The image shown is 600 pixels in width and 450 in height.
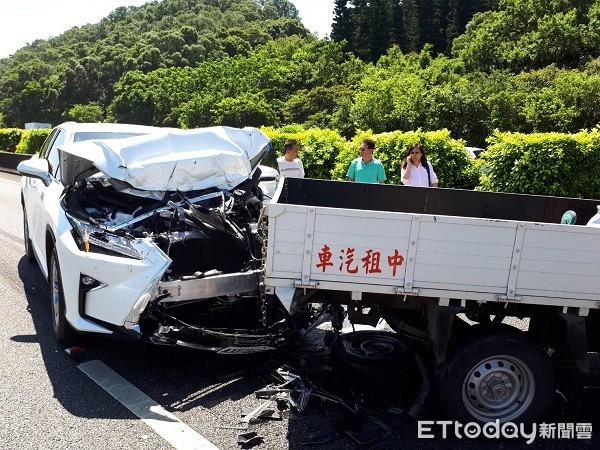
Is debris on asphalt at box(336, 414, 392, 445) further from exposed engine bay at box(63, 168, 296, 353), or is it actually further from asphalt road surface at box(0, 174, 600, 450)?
exposed engine bay at box(63, 168, 296, 353)

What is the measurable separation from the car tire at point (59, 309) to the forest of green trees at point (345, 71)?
65.1 feet

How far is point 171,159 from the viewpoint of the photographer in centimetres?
556

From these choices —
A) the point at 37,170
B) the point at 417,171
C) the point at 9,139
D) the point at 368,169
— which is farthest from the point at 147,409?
the point at 9,139

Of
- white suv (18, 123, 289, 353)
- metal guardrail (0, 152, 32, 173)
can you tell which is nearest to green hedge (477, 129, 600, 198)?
white suv (18, 123, 289, 353)

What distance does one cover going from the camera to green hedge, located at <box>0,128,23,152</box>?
37188 millimetres

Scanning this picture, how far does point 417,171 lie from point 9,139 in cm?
3612

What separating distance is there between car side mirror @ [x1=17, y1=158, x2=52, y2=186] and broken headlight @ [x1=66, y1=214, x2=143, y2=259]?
162 centimetres

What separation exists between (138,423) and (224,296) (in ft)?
4.02

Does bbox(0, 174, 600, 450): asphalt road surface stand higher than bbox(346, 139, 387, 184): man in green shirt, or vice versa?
bbox(346, 139, 387, 184): man in green shirt

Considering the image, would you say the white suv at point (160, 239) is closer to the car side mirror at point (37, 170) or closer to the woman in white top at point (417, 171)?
the car side mirror at point (37, 170)

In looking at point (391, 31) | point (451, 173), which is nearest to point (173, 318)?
point (451, 173)

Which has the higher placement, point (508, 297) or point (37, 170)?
point (37, 170)

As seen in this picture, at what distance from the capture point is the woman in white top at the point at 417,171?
309 inches

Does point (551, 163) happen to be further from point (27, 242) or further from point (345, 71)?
point (345, 71)
